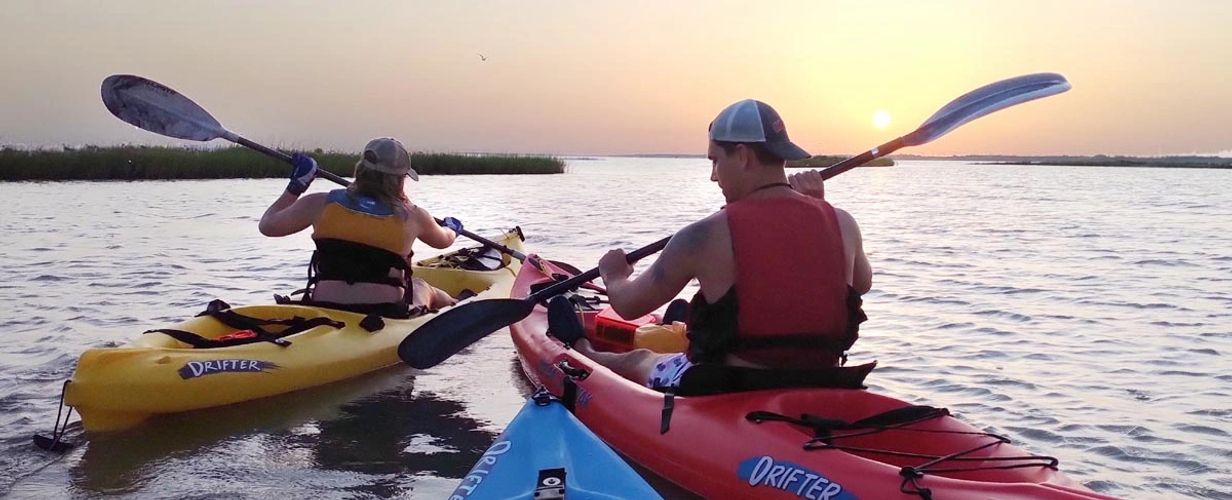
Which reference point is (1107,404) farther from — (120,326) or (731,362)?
(120,326)

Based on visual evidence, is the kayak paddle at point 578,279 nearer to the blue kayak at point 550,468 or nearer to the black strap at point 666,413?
the black strap at point 666,413

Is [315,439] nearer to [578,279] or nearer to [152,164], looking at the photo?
[578,279]

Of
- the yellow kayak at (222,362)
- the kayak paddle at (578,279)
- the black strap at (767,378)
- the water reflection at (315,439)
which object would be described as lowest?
the water reflection at (315,439)

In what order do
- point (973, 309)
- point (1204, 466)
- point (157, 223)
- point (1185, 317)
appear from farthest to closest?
point (157, 223)
point (973, 309)
point (1185, 317)
point (1204, 466)

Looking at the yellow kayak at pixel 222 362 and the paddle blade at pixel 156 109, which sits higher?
the paddle blade at pixel 156 109

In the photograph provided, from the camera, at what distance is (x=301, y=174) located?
230 inches

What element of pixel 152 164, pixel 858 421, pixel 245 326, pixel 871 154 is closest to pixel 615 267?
pixel 858 421

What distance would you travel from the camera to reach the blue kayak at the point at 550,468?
8.80ft

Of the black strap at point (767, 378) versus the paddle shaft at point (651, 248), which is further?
the paddle shaft at point (651, 248)

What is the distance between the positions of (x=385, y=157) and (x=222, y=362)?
4.86ft

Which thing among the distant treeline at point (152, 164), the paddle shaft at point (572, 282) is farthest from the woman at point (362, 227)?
the distant treeline at point (152, 164)

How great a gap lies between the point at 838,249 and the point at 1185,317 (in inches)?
215

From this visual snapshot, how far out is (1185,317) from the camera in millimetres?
7539

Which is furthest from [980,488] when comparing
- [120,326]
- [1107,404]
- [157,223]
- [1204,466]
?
[157,223]
